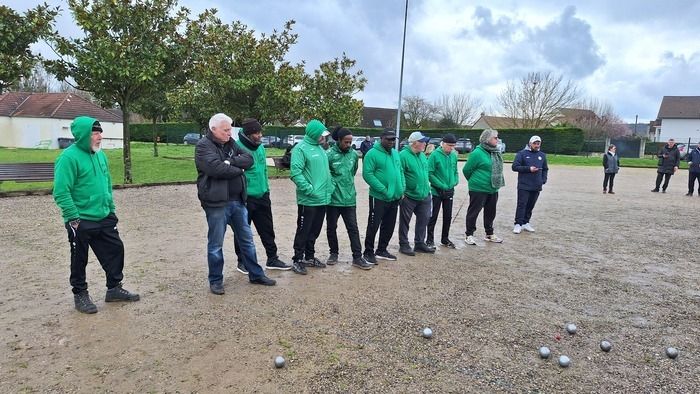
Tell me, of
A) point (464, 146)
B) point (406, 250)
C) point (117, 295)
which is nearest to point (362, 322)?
point (117, 295)

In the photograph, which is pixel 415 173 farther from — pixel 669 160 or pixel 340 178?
pixel 669 160

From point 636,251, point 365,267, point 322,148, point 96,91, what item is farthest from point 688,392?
point 96,91

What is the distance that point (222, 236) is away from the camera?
506cm

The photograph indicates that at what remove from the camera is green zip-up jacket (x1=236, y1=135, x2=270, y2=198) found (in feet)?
18.3

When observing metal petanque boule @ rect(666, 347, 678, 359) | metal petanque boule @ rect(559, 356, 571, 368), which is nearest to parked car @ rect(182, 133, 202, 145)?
metal petanque boule @ rect(559, 356, 571, 368)

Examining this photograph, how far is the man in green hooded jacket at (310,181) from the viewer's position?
5672 mm

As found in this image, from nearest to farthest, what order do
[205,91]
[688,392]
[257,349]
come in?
1. [688,392]
2. [257,349]
3. [205,91]

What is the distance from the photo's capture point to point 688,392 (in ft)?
11.1

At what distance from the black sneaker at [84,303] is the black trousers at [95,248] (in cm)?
5

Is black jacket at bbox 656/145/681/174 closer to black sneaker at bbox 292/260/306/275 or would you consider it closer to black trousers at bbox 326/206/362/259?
black trousers at bbox 326/206/362/259

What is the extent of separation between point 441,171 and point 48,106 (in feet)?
140

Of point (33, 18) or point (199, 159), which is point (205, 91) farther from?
point (199, 159)

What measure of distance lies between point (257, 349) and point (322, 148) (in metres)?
2.74

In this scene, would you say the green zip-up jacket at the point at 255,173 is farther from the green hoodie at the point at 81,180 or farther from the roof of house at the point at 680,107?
the roof of house at the point at 680,107
